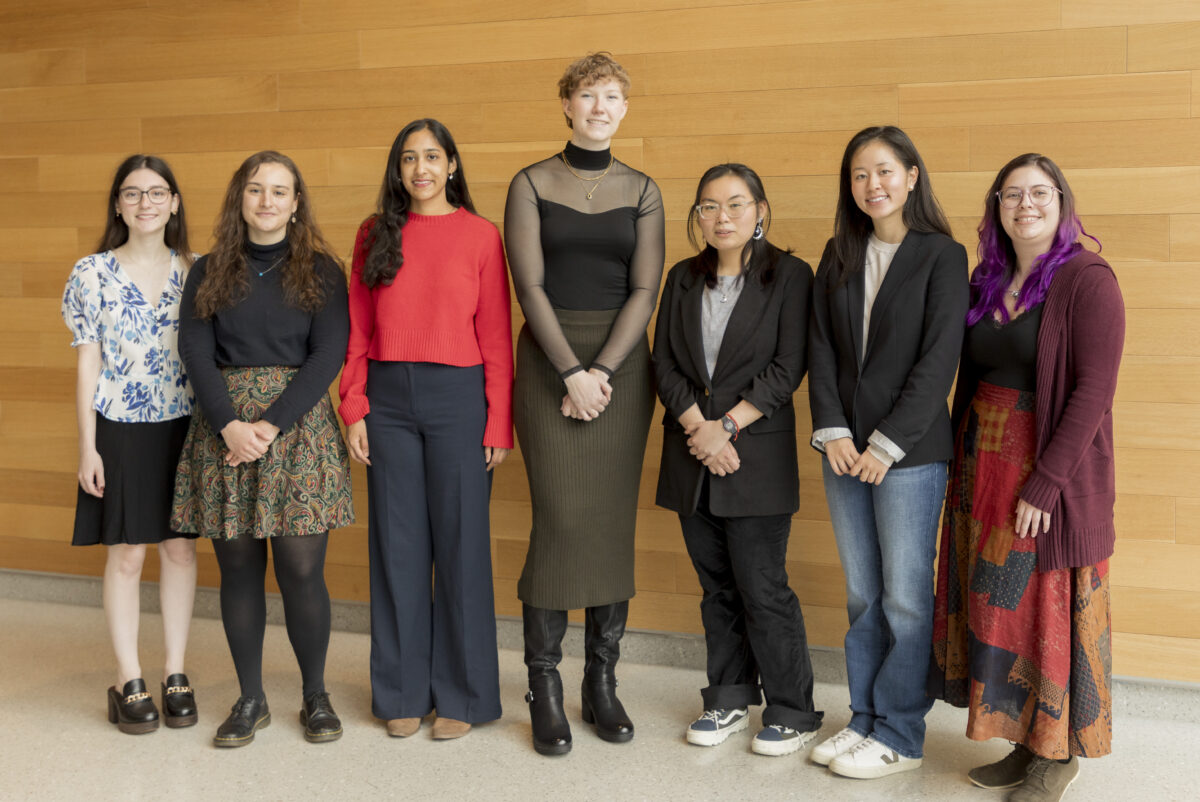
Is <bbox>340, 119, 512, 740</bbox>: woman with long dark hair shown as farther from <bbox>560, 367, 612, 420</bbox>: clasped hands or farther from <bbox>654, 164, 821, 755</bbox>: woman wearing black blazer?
<bbox>654, 164, 821, 755</bbox>: woman wearing black blazer

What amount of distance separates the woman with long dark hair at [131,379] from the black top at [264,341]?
0.17 meters

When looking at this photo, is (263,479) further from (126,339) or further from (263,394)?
(126,339)

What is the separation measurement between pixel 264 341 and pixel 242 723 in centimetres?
105

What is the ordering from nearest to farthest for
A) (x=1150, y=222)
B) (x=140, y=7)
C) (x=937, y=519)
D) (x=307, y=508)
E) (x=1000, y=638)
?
(x=1000, y=638), (x=937, y=519), (x=307, y=508), (x=1150, y=222), (x=140, y=7)

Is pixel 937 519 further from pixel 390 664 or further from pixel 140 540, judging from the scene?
pixel 140 540

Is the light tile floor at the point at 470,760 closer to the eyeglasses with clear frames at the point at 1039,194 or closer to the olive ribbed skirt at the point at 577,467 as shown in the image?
the olive ribbed skirt at the point at 577,467

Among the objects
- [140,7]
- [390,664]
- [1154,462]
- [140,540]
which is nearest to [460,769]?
[390,664]

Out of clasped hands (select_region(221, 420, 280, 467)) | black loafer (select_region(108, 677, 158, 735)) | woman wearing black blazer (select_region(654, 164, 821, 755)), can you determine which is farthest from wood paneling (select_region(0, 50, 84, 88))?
woman wearing black blazer (select_region(654, 164, 821, 755))

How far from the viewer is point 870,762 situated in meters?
2.47

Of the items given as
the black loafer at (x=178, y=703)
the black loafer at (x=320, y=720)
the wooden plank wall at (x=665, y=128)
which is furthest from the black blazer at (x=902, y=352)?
the black loafer at (x=178, y=703)

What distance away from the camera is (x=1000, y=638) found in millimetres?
2275

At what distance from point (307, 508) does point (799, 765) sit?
1.45 meters

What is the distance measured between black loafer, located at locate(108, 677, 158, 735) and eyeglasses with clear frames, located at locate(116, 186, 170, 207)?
1.35 meters

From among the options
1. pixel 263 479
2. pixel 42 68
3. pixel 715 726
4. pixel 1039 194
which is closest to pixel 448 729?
pixel 715 726
